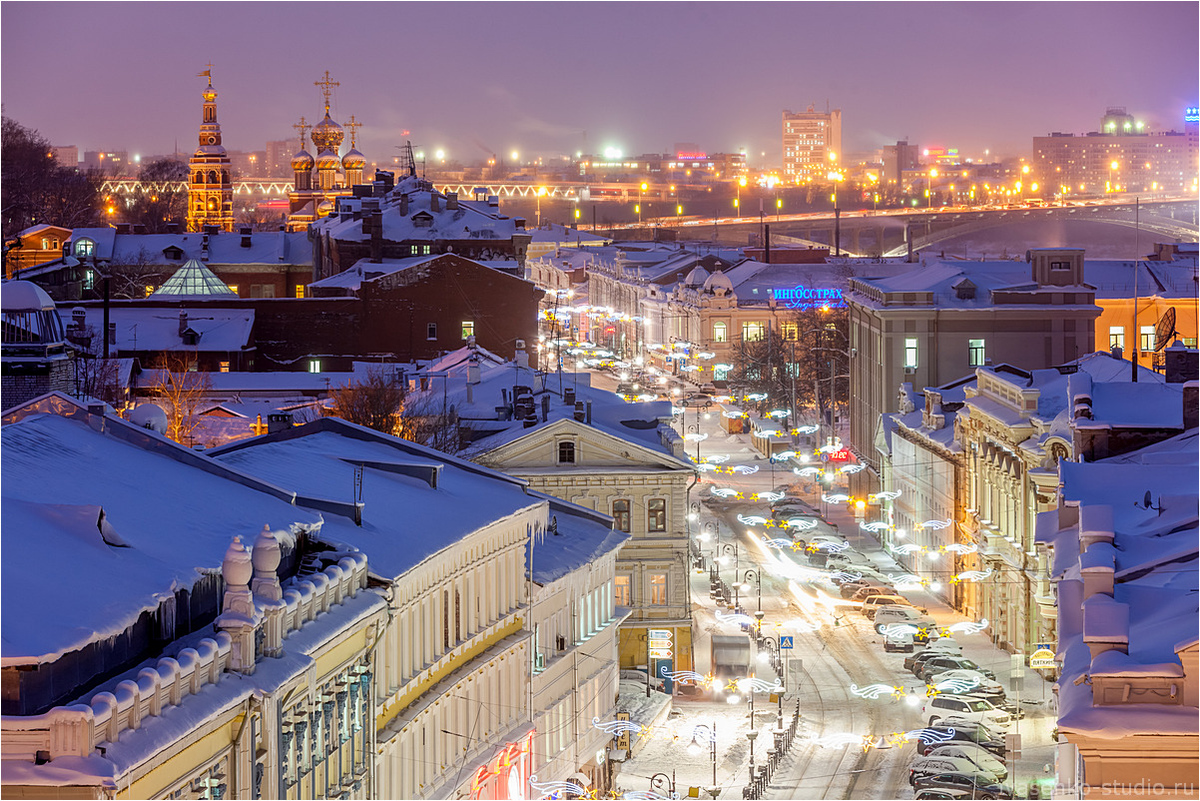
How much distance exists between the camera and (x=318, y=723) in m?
22.3

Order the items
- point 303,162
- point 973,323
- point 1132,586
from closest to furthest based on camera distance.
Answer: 1. point 1132,586
2. point 973,323
3. point 303,162

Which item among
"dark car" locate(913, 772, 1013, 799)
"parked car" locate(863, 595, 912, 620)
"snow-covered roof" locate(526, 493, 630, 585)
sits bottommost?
"parked car" locate(863, 595, 912, 620)

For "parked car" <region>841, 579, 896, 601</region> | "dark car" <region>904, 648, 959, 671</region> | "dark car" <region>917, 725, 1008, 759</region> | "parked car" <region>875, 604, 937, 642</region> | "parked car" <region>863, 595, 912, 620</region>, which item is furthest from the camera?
"parked car" <region>841, 579, 896, 601</region>

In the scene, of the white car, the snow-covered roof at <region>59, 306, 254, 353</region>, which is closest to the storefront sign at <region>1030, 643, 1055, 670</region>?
the white car

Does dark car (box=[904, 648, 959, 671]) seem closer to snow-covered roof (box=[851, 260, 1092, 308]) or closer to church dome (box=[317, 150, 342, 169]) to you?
snow-covered roof (box=[851, 260, 1092, 308])

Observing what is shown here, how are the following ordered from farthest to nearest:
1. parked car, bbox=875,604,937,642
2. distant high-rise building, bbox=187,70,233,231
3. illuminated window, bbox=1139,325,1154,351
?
distant high-rise building, bbox=187,70,233,231, illuminated window, bbox=1139,325,1154,351, parked car, bbox=875,604,937,642

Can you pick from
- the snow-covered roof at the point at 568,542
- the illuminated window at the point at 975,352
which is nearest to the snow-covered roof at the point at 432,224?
the illuminated window at the point at 975,352

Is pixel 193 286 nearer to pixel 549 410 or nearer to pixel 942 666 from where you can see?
pixel 549 410

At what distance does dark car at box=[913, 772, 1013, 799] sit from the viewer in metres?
34.4

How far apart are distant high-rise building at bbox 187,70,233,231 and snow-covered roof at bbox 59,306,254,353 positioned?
5924 centimetres

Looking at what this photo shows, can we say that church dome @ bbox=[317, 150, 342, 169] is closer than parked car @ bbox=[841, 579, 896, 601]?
No

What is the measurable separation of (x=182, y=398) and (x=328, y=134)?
9166 cm

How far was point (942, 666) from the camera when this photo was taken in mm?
43969

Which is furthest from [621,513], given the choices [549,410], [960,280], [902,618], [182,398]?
[960,280]
